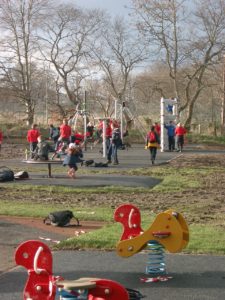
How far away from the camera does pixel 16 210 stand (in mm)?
12211

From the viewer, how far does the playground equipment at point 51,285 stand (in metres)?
4.28

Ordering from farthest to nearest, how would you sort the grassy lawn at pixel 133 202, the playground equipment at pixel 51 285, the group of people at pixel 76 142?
the group of people at pixel 76 142 < the grassy lawn at pixel 133 202 < the playground equipment at pixel 51 285

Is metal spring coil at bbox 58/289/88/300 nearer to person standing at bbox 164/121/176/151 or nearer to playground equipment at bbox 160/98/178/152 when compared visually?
playground equipment at bbox 160/98/178/152

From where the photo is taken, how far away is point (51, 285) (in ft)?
15.5

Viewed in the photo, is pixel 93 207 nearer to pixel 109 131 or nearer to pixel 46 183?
pixel 46 183

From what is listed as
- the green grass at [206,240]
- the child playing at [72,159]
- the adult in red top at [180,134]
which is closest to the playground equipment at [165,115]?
the adult in red top at [180,134]

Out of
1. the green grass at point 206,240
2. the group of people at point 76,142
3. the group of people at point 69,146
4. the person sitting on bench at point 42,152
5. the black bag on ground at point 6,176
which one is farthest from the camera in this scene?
the person sitting on bench at point 42,152

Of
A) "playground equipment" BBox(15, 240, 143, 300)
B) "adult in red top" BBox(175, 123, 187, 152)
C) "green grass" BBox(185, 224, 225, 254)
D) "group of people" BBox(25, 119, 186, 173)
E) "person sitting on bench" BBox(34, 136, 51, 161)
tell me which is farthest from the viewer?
"adult in red top" BBox(175, 123, 187, 152)

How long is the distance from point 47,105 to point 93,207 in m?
48.5

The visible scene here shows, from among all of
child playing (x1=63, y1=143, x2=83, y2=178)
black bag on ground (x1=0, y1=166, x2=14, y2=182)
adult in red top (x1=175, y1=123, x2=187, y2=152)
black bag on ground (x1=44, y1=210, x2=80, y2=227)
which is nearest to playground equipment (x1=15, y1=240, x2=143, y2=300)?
black bag on ground (x1=44, y1=210, x2=80, y2=227)

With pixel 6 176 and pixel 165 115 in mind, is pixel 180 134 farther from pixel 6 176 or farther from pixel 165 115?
pixel 6 176

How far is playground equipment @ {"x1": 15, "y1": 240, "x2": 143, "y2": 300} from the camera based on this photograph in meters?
4.28

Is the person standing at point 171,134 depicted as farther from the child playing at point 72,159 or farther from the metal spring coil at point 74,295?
the metal spring coil at point 74,295

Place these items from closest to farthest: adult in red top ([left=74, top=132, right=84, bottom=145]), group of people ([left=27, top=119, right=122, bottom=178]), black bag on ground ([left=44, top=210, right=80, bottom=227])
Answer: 1. black bag on ground ([left=44, top=210, right=80, bottom=227])
2. group of people ([left=27, top=119, right=122, bottom=178])
3. adult in red top ([left=74, top=132, right=84, bottom=145])
